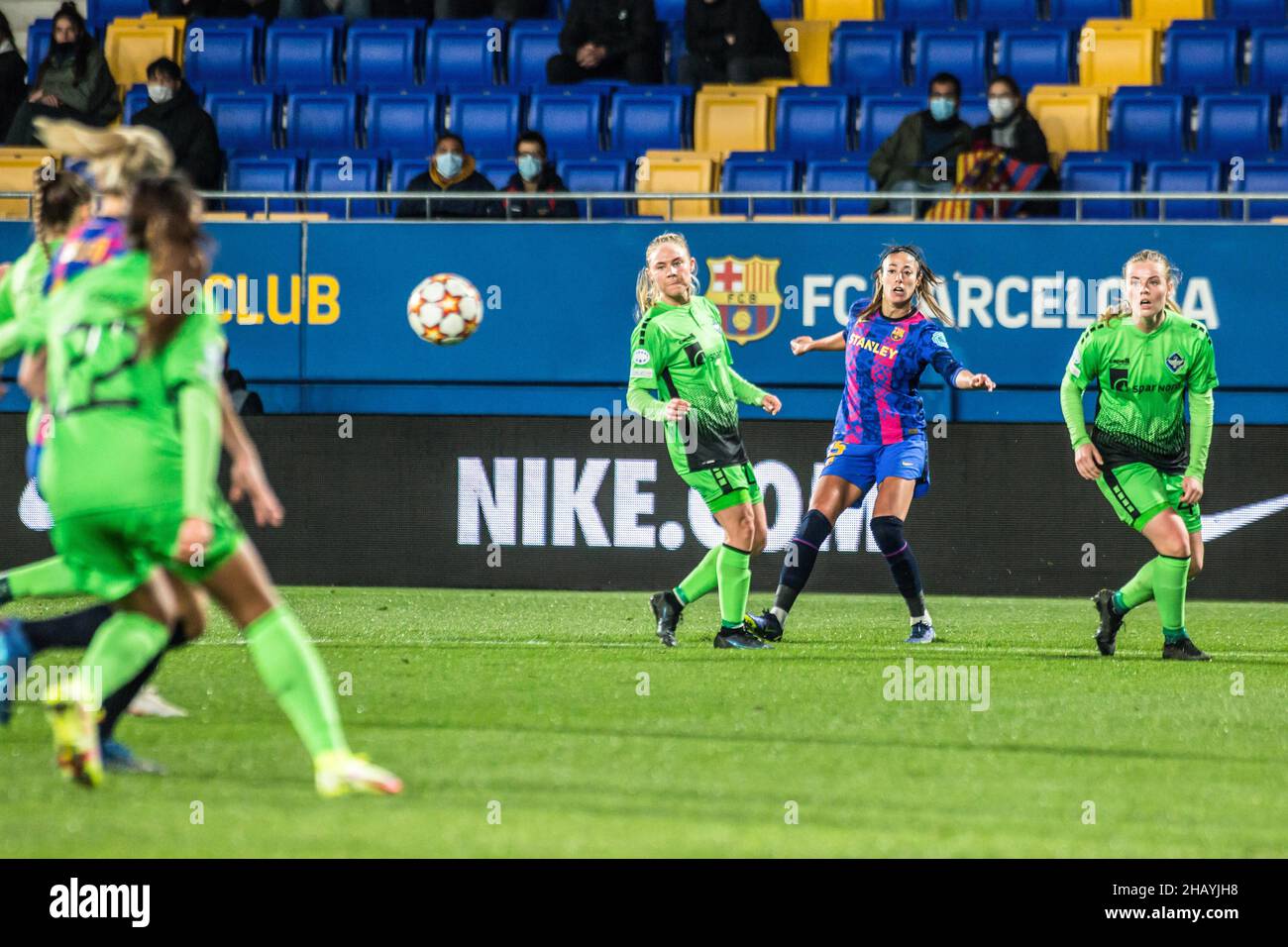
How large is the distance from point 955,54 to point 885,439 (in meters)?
6.07

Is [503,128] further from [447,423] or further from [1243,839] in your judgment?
[1243,839]

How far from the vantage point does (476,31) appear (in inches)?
646

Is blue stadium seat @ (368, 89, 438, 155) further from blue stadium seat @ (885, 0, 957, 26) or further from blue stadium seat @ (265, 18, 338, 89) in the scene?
blue stadium seat @ (885, 0, 957, 26)

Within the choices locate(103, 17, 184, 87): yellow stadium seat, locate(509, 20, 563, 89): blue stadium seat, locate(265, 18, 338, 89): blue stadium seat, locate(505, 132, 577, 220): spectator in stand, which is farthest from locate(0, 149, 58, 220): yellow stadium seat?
locate(509, 20, 563, 89): blue stadium seat

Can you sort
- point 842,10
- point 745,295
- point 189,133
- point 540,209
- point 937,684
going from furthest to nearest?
point 842,10
point 189,133
point 540,209
point 745,295
point 937,684

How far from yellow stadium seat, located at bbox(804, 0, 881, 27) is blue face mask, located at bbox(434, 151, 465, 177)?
3.82 meters

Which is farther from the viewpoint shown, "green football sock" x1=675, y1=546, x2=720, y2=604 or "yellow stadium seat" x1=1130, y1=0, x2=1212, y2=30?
"yellow stadium seat" x1=1130, y1=0, x2=1212, y2=30

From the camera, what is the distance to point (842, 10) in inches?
639

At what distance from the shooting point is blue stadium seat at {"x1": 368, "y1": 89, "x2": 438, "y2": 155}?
51.6ft

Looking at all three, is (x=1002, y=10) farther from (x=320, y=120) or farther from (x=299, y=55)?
(x=299, y=55)

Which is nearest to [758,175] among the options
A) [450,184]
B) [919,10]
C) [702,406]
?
[450,184]

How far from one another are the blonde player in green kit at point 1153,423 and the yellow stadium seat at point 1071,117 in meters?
5.08

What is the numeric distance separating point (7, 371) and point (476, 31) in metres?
4.91

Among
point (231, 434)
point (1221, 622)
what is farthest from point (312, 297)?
point (231, 434)
